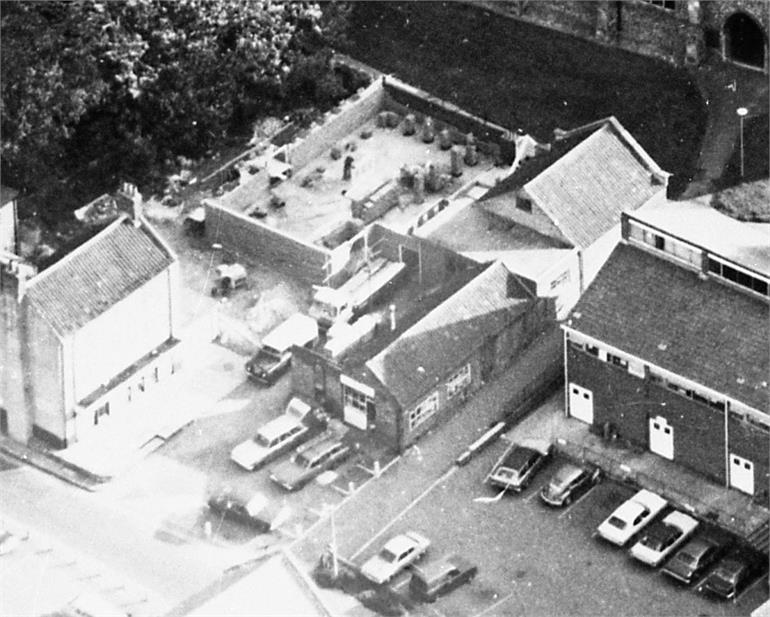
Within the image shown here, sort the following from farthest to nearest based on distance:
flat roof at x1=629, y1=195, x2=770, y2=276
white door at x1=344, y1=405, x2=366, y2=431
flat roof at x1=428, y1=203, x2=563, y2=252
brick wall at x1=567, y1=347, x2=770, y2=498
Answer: flat roof at x1=428, y1=203, x2=563, y2=252, white door at x1=344, y1=405, x2=366, y2=431, flat roof at x1=629, y1=195, x2=770, y2=276, brick wall at x1=567, y1=347, x2=770, y2=498

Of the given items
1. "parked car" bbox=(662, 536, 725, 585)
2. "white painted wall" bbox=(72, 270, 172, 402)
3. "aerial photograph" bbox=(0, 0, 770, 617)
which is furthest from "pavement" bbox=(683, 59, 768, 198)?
"white painted wall" bbox=(72, 270, 172, 402)

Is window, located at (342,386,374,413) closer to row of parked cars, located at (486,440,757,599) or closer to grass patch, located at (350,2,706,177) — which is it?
row of parked cars, located at (486,440,757,599)

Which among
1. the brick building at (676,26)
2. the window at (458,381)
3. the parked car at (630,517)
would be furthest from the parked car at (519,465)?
the brick building at (676,26)

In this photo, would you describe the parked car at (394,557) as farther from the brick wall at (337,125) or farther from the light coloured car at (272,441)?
the brick wall at (337,125)

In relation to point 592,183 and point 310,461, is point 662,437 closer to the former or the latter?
point 310,461

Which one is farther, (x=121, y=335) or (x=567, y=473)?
(x=121, y=335)

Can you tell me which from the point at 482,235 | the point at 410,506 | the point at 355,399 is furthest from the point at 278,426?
the point at 482,235

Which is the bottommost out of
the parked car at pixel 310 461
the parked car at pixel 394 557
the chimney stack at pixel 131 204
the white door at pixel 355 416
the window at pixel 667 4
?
the parked car at pixel 394 557
